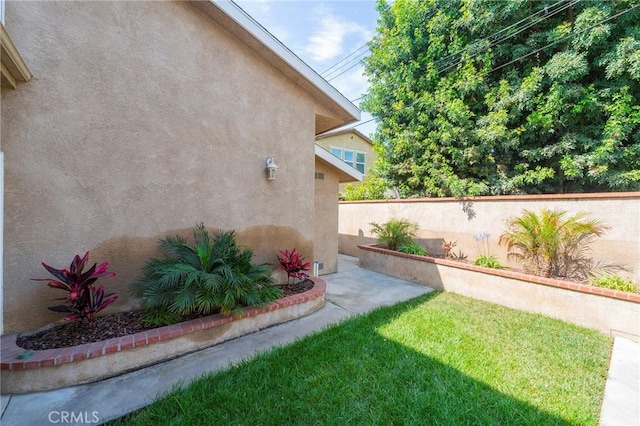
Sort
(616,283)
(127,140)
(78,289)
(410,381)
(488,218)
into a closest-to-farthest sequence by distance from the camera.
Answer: (410,381)
(78,289)
(127,140)
(616,283)
(488,218)

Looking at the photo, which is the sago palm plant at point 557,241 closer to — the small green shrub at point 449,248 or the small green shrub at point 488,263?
the small green shrub at point 488,263

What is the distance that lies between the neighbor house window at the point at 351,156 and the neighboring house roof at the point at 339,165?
11.8 meters

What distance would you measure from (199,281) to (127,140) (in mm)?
3057

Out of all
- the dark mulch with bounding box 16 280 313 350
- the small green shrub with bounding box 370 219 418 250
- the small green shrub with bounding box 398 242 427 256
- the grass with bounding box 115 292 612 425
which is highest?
the small green shrub with bounding box 370 219 418 250

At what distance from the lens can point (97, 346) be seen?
3650 millimetres

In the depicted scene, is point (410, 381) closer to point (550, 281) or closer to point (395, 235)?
point (550, 281)

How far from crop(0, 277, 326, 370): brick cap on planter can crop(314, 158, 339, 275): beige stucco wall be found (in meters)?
4.66

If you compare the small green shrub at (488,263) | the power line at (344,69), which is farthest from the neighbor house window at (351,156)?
the small green shrub at (488,263)

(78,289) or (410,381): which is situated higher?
(78,289)

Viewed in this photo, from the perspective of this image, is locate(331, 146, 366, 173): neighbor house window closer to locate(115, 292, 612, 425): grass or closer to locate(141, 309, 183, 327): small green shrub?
locate(115, 292, 612, 425): grass

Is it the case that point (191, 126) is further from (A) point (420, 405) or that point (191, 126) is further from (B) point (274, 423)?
(A) point (420, 405)

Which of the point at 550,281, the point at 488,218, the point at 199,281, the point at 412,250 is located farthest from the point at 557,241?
the point at 199,281

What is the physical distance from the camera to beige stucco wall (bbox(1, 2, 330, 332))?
4.09 meters

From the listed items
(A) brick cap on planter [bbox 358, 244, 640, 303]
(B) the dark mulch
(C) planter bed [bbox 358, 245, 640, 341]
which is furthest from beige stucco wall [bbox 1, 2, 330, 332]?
(A) brick cap on planter [bbox 358, 244, 640, 303]
